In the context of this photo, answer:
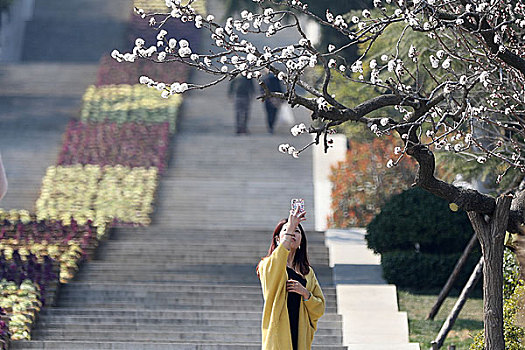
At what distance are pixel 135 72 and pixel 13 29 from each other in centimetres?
897

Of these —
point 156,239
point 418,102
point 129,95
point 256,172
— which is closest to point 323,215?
point 256,172

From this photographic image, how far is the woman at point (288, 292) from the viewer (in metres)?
6.02

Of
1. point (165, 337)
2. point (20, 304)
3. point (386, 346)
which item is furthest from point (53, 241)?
point (386, 346)

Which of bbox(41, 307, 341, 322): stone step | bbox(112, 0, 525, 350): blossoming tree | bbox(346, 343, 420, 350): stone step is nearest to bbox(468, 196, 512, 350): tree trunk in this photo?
bbox(112, 0, 525, 350): blossoming tree

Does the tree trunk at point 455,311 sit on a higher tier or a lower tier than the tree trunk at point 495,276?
lower

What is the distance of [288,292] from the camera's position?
616 cm

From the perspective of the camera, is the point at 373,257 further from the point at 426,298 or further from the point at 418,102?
the point at 418,102

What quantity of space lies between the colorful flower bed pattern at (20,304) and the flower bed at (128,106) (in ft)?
37.6

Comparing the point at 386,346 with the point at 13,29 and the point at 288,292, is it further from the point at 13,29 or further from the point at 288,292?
the point at 13,29

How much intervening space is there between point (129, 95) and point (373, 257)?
1282 centimetres

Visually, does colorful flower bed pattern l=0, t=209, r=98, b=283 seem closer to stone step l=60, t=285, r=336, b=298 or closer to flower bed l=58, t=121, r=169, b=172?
stone step l=60, t=285, r=336, b=298

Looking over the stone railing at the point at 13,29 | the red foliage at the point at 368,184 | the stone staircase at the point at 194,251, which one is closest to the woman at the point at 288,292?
the stone staircase at the point at 194,251

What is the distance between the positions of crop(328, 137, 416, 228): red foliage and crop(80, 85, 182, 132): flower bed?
6.47 m

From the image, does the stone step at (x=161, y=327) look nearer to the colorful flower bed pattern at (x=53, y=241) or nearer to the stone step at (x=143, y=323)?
the stone step at (x=143, y=323)
